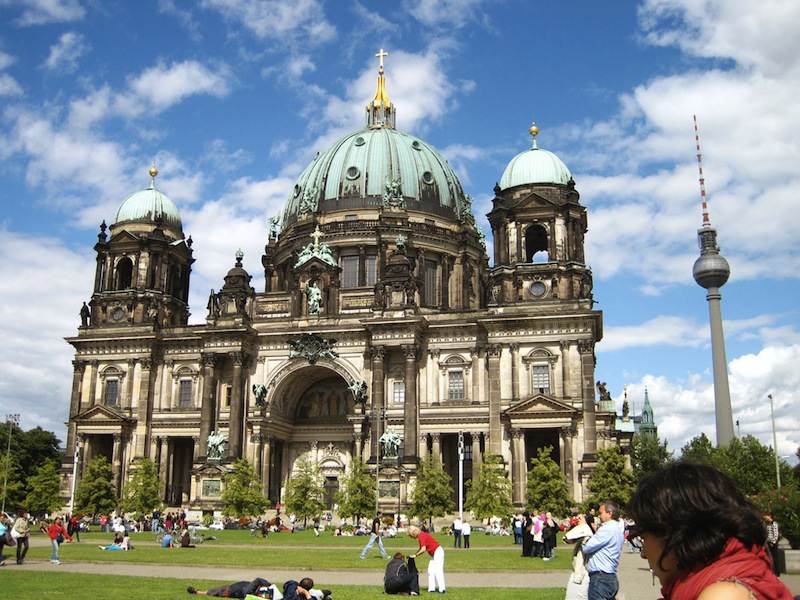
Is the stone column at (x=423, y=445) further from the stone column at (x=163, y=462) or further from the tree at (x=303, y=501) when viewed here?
the stone column at (x=163, y=462)

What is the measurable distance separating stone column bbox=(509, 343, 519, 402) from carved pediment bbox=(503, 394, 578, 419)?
3.93 feet

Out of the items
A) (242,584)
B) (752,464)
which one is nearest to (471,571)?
(242,584)

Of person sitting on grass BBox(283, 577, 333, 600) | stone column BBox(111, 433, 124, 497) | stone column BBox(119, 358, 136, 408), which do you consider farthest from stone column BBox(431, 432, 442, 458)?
person sitting on grass BBox(283, 577, 333, 600)

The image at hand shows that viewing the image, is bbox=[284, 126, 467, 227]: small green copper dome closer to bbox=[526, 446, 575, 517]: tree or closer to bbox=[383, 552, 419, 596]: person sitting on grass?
bbox=[526, 446, 575, 517]: tree

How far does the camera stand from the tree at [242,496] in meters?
59.6

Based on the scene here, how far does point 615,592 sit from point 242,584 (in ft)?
30.7

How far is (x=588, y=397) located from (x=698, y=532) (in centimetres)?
5943

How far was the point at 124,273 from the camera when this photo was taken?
257 feet

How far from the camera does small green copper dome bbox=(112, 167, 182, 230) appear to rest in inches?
3078

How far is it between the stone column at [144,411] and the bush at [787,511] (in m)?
54.4

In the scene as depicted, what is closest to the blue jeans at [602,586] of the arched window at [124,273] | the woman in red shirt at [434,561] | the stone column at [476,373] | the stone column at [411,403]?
the woman in red shirt at [434,561]

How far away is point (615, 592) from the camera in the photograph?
11.8 metres

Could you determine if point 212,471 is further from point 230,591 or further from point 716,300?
point 716,300

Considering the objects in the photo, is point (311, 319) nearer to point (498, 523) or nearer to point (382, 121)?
point (498, 523)
